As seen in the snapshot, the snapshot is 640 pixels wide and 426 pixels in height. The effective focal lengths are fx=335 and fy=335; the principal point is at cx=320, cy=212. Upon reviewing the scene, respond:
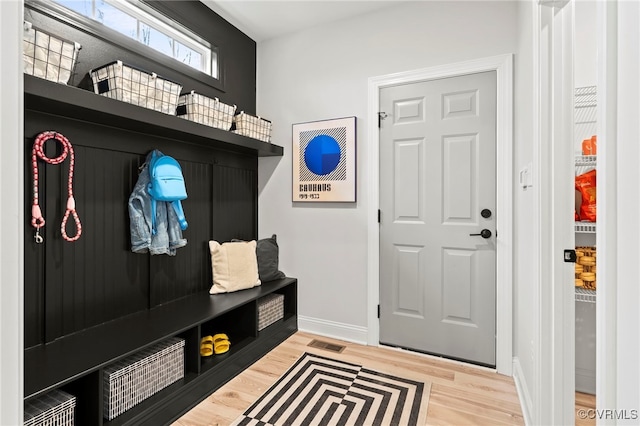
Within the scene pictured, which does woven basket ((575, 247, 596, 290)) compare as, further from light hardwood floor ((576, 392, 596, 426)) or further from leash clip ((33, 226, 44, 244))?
leash clip ((33, 226, 44, 244))

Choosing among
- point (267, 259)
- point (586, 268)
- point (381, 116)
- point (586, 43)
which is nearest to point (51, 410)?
point (267, 259)

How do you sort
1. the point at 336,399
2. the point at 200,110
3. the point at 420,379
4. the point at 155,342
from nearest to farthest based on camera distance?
the point at 155,342 < the point at 336,399 < the point at 420,379 < the point at 200,110

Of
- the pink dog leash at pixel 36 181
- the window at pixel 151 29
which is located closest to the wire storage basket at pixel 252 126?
the window at pixel 151 29

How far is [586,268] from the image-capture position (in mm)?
1923

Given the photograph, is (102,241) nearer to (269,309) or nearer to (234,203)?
(234,203)

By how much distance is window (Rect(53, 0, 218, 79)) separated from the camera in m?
2.00

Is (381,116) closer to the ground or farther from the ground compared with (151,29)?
closer to the ground

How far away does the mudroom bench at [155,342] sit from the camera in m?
1.48

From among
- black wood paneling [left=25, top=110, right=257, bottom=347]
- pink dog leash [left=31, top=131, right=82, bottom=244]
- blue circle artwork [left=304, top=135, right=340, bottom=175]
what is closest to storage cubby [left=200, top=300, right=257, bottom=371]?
black wood paneling [left=25, top=110, right=257, bottom=347]

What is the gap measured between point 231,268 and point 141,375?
1030 millimetres

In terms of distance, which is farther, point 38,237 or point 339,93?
point 339,93

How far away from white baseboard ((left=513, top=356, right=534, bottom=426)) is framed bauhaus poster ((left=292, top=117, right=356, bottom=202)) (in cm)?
160
